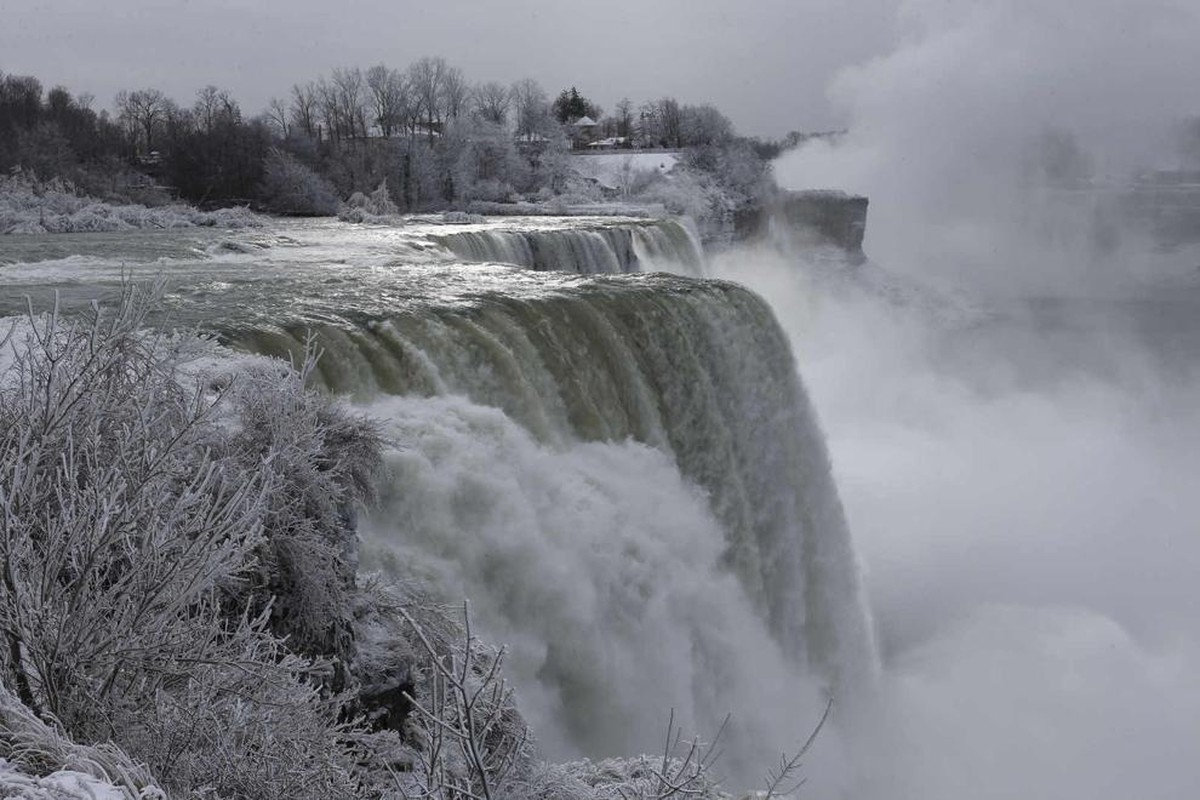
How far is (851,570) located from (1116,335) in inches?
1304

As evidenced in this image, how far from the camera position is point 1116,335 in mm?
39625

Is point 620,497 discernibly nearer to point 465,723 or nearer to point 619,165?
point 465,723

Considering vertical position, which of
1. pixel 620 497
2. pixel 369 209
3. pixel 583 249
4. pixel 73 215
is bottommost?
pixel 620 497

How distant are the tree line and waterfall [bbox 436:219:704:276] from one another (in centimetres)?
1418

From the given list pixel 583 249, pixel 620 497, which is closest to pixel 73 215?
pixel 583 249

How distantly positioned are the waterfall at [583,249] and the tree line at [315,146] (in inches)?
558

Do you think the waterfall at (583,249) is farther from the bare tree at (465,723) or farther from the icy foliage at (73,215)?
the bare tree at (465,723)

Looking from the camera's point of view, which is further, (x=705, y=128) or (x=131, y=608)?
(x=705, y=128)

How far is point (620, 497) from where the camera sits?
8.38 metres

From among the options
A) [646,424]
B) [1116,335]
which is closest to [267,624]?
[646,424]

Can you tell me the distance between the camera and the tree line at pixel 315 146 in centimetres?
3262

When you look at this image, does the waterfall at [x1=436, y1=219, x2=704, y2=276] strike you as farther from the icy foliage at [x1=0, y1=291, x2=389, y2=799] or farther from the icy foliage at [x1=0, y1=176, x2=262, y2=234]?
the icy foliage at [x1=0, y1=291, x2=389, y2=799]

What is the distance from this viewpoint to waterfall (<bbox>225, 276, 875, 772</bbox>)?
23.0 feet

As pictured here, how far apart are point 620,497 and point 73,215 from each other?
1916 cm
